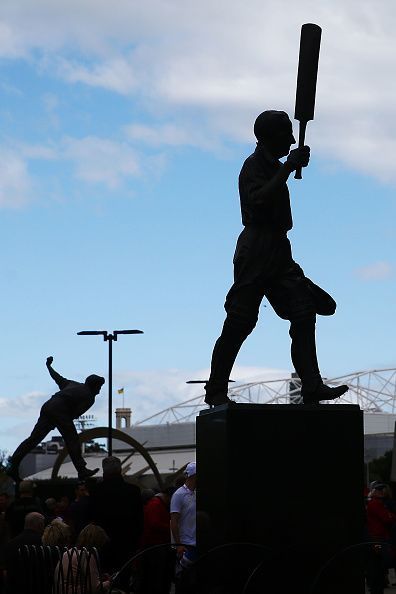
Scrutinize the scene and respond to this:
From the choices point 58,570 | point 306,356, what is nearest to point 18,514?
point 306,356

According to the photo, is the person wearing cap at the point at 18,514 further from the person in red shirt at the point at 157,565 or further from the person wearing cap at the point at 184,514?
the person wearing cap at the point at 184,514

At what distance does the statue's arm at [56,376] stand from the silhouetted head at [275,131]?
11.1m

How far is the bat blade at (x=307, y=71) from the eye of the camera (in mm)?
8836

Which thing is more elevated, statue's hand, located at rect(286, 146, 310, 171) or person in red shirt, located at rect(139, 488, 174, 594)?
statue's hand, located at rect(286, 146, 310, 171)

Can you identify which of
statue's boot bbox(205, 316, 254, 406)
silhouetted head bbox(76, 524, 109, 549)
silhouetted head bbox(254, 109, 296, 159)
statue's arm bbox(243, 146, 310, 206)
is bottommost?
silhouetted head bbox(76, 524, 109, 549)

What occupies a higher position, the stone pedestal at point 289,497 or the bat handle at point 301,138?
the bat handle at point 301,138

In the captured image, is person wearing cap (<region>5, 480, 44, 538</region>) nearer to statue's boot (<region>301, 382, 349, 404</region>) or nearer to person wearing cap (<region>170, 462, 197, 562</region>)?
person wearing cap (<region>170, 462, 197, 562</region>)

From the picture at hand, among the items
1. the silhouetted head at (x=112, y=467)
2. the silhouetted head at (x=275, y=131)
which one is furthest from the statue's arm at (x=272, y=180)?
the silhouetted head at (x=112, y=467)

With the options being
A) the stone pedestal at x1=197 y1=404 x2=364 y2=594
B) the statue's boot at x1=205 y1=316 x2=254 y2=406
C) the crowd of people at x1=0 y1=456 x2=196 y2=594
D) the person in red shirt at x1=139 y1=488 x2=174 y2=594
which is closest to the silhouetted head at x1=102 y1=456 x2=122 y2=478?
the crowd of people at x1=0 y1=456 x2=196 y2=594

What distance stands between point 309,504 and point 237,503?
0.52m

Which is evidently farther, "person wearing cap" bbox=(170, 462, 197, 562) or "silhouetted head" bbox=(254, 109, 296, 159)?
"person wearing cap" bbox=(170, 462, 197, 562)

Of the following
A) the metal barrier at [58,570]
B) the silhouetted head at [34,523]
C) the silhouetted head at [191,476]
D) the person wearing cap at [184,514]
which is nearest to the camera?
the metal barrier at [58,570]

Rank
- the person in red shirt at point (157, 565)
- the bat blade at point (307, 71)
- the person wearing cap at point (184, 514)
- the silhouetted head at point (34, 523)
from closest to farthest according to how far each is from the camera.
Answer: the bat blade at point (307, 71)
the silhouetted head at point (34, 523)
the person in red shirt at point (157, 565)
the person wearing cap at point (184, 514)

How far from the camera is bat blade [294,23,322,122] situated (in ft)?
29.0
